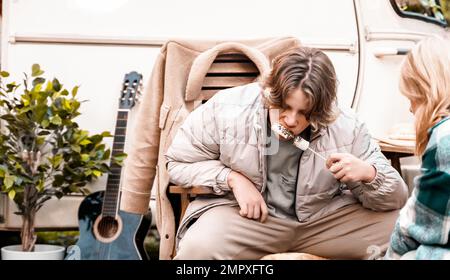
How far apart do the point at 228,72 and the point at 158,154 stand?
0.42m

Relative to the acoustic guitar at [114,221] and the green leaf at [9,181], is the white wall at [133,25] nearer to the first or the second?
the acoustic guitar at [114,221]

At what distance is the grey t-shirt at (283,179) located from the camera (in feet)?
9.02

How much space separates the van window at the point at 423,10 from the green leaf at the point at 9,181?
2033mm

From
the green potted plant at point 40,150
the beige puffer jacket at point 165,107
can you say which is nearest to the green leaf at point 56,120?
the green potted plant at point 40,150

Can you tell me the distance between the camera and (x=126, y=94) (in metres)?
→ 4.27

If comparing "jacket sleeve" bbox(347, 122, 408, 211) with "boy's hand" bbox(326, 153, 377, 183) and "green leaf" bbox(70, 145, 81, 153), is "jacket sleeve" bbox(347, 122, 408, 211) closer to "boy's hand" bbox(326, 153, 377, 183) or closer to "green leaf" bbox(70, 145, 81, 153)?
"boy's hand" bbox(326, 153, 377, 183)

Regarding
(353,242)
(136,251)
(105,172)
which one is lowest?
(136,251)

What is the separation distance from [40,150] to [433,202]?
2607mm

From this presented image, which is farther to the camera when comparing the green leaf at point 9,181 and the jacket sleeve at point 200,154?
the green leaf at point 9,181

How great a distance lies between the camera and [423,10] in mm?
A: 4242

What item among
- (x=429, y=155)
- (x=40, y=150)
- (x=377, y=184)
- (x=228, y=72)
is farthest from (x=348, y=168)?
(x=40, y=150)

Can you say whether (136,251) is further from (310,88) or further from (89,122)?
(310,88)

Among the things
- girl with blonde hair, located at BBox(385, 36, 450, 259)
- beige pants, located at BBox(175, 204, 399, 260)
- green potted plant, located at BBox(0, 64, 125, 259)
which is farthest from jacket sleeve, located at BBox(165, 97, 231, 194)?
green potted plant, located at BBox(0, 64, 125, 259)

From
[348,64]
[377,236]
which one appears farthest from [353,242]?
[348,64]
